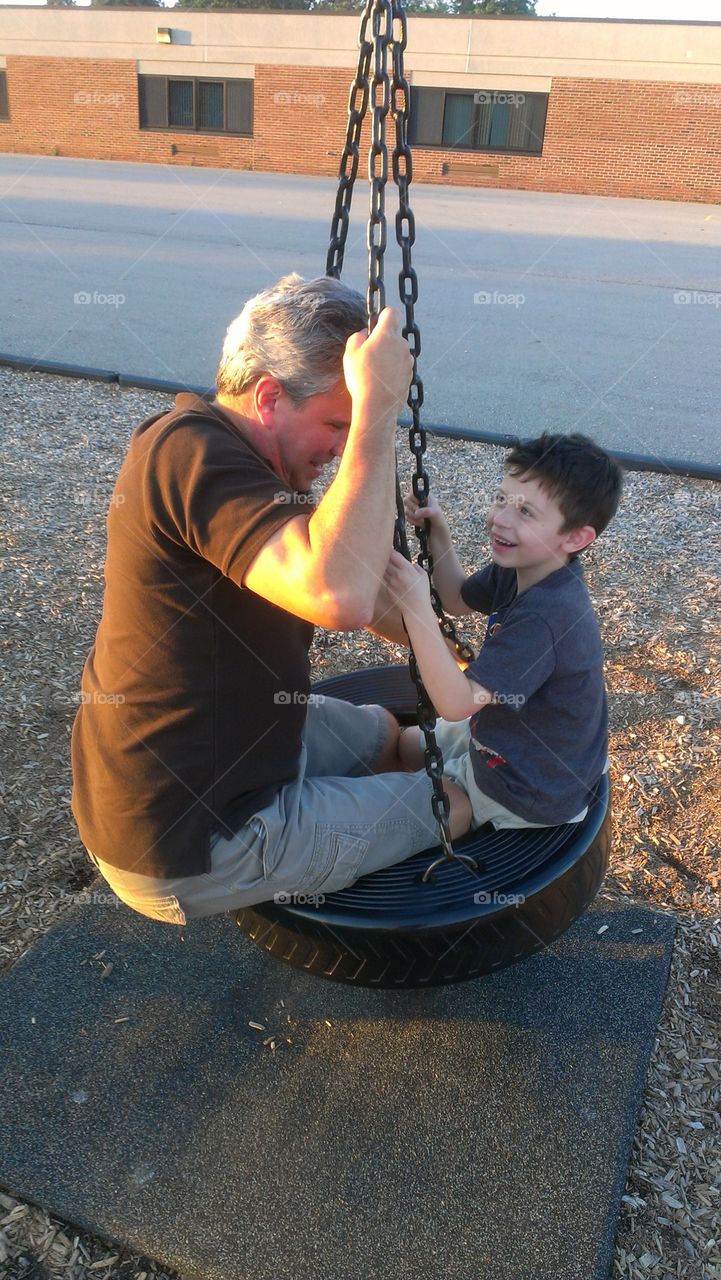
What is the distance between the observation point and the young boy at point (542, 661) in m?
2.23

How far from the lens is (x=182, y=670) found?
200cm

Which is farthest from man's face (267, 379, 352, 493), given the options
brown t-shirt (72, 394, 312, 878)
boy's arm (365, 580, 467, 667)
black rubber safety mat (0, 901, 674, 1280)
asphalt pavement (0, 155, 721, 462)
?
asphalt pavement (0, 155, 721, 462)

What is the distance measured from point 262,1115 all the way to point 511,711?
1133 millimetres

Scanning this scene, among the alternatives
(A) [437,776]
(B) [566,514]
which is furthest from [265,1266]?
(B) [566,514]

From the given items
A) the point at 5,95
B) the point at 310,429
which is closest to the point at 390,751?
the point at 310,429

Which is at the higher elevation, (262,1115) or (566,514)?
(566,514)

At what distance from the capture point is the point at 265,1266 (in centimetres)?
209

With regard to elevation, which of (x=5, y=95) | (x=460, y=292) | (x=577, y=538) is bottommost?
(x=460, y=292)

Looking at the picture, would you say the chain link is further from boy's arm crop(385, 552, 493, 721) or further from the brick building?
the brick building

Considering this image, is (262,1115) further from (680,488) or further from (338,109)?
(338,109)

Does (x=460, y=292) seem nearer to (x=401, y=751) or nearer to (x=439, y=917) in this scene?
(x=401, y=751)

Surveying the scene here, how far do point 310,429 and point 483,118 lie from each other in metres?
26.3

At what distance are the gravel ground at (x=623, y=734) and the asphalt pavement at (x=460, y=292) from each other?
4.72ft

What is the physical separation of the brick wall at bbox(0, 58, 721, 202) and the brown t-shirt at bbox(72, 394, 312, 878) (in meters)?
25.1
